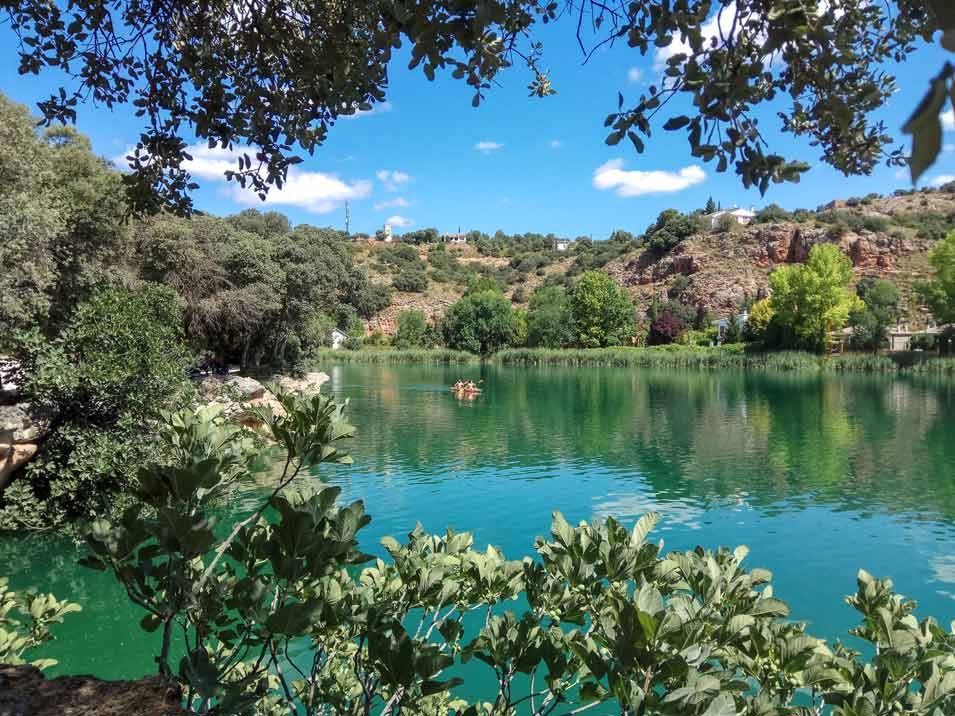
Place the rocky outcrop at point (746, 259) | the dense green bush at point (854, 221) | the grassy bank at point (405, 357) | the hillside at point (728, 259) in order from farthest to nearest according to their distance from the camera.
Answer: the dense green bush at point (854, 221)
the hillside at point (728, 259)
the rocky outcrop at point (746, 259)
the grassy bank at point (405, 357)

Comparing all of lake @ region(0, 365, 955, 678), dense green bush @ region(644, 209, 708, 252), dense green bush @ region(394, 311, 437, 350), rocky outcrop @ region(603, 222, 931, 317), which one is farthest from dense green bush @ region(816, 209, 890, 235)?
lake @ region(0, 365, 955, 678)

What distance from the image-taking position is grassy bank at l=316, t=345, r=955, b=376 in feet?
147

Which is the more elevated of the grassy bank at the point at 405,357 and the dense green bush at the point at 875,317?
the dense green bush at the point at 875,317

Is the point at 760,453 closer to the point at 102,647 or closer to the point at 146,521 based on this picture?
Answer: the point at 102,647

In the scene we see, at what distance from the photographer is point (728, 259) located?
75.2 meters

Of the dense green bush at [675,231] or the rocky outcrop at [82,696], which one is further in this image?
the dense green bush at [675,231]

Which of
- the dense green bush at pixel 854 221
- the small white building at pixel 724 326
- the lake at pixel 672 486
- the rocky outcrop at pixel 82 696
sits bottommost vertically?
the lake at pixel 672 486

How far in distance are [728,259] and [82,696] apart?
80.1m

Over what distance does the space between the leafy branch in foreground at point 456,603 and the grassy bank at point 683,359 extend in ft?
122

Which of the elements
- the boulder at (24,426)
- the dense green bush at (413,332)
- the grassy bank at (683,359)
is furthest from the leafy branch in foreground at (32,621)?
the dense green bush at (413,332)

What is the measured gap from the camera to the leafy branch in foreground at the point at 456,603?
1773 mm

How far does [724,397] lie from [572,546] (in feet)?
101

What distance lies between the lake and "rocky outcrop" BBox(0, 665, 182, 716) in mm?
4729

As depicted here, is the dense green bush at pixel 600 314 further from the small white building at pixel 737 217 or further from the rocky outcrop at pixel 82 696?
the rocky outcrop at pixel 82 696
